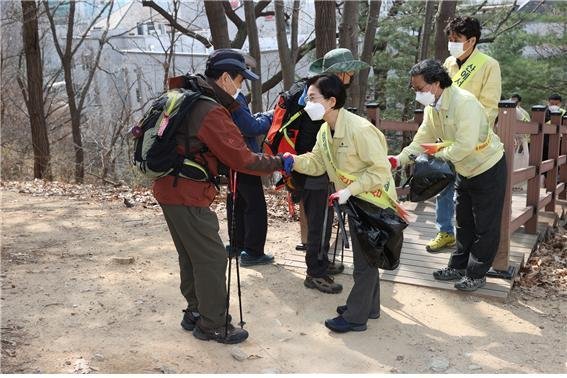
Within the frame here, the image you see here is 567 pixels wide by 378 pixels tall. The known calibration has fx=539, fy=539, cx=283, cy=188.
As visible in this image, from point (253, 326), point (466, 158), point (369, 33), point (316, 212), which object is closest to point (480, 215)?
point (466, 158)

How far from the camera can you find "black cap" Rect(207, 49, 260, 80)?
143 inches

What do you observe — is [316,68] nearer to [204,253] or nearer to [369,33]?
[204,253]

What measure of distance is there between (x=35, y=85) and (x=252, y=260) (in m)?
10.3

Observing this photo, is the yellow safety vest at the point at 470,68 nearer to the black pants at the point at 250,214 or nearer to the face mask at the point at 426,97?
the face mask at the point at 426,97

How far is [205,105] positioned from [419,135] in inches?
77.7

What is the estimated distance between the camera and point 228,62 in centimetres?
365

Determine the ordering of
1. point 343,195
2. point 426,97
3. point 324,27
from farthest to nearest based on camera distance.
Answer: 1. point 324,27
2. point 426,97
3. point 343,195

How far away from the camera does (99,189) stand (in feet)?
32.4

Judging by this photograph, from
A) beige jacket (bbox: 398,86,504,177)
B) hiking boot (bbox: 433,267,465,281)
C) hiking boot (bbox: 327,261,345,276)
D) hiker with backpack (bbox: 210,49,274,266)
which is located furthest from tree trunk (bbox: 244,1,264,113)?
hiking boot (bbox: 433,267,465,281)

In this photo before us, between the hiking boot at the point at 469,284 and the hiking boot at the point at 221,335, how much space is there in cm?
190

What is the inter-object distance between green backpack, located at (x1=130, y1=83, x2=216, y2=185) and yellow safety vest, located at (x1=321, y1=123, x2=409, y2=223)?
85cm

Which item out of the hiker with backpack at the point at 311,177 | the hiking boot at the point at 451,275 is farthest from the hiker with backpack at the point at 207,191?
the hiking boot at the point at 451,275

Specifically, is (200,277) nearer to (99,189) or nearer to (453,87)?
(453,87)

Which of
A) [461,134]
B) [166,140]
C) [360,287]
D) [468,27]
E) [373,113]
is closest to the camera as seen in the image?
[166,140]
